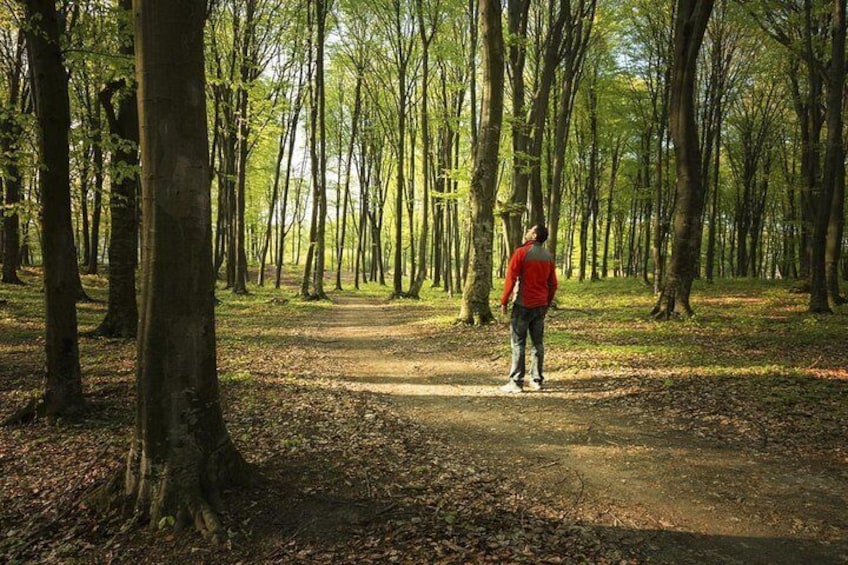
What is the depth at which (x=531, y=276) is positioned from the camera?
7.27 meters

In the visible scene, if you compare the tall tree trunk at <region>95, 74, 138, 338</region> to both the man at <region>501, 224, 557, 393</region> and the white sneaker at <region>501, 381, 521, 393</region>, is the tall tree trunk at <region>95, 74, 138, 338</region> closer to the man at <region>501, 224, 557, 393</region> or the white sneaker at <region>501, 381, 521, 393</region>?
the man at <region>501, 224, 557, 393</region>

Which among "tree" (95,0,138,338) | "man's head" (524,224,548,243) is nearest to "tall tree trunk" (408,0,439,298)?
"tree" (95,0,138,338)

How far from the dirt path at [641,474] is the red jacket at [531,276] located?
1.43m

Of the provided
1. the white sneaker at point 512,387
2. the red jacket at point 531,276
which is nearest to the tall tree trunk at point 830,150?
the red jacket at point 531,276

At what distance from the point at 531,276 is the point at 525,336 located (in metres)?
0.93

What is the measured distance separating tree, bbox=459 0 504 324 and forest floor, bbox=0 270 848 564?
146 inches

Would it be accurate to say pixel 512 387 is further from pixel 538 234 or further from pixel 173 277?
pixel 173 277

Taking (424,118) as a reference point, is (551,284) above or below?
below

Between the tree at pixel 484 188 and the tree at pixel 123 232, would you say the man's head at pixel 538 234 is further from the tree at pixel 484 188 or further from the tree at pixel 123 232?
the tree at pixel 123 232

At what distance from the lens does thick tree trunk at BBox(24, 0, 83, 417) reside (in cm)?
592

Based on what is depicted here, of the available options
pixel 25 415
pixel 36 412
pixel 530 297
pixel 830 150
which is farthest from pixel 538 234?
pixel 830 150

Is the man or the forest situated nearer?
the forest

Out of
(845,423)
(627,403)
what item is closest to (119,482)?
(627,403)

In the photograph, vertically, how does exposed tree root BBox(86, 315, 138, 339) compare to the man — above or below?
below
